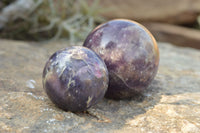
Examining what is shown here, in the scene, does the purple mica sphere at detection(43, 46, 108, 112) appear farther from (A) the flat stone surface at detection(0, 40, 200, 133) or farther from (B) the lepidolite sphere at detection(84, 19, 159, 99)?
(B) the lepidolite sphere at detection(84, 19, 159, 99)

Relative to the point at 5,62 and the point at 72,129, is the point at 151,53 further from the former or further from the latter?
the point at 5,62

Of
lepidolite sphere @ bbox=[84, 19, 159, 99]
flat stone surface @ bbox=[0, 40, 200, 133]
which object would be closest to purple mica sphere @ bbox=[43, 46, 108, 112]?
flat stone surface @ bbox=[0, 40, 200, 133]

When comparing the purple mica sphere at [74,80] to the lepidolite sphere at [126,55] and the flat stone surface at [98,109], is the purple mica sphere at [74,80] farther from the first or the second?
the lepidolite sphere at [126,55]

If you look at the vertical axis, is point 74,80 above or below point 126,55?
below

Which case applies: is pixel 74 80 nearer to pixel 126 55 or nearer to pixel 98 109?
pixel 98 109

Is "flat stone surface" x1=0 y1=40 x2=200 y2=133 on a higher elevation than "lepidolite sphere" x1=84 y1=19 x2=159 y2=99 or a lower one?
lower

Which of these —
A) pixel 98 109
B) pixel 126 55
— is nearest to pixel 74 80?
pixel 98 109
